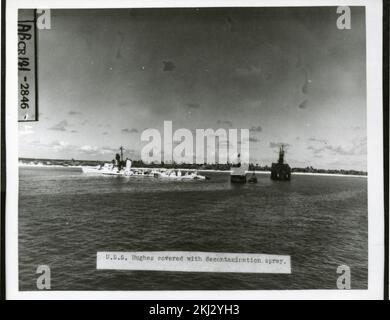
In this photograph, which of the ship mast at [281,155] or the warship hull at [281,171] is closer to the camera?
the ship mast at [281,155]

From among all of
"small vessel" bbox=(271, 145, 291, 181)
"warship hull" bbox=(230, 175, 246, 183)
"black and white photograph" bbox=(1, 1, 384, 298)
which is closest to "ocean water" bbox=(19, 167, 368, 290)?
"black and white photograph" bbox=(1, 1, 384, 298)

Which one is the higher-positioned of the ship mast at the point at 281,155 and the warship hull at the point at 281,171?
the ship mast at the point at 281,155

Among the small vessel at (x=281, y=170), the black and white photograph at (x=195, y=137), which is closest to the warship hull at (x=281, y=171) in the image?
the small vessel at (x=281, y=170)

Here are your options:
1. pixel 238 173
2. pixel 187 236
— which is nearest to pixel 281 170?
pixel 238 173

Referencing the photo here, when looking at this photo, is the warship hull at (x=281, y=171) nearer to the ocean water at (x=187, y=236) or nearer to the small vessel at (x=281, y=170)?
the small vessel at (x=281, y=170)
